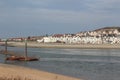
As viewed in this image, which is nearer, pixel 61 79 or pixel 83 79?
pixel 61 79

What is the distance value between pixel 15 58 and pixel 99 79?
3694 cm

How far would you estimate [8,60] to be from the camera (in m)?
68.3

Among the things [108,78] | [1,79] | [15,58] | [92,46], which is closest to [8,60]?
[15,58]

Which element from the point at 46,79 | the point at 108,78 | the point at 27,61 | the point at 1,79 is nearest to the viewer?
the point at 1,79

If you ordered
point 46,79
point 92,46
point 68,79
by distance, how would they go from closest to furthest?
point 46,79
point 68,79
point 92,46

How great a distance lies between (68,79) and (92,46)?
164 m

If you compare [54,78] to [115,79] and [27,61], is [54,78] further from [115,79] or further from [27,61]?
[27,61]

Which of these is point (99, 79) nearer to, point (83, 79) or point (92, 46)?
point (83, 79)

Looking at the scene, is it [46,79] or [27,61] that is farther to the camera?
[27,61]

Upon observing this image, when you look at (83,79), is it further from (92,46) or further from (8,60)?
(92,46)

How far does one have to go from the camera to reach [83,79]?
3316cm

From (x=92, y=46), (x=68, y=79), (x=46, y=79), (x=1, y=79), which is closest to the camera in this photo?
(x=1, y=79)

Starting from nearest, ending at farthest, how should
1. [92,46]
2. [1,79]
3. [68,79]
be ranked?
1. [1,79]
2. [68,79]
3. [92,46]

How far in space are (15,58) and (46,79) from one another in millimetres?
39607
